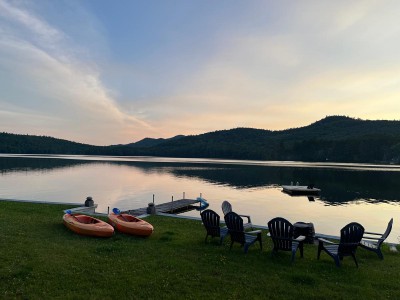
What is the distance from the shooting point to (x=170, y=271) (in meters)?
8.50

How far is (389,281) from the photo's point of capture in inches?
332

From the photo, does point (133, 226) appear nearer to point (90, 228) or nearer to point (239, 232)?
point (90, 228)

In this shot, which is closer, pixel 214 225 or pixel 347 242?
pixel 347 242

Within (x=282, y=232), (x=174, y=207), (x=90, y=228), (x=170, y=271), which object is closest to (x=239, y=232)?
(x=282, y=232)

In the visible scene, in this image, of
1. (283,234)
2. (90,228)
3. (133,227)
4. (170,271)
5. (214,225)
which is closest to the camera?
(170,271)

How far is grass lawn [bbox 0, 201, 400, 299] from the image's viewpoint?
24.0 ft

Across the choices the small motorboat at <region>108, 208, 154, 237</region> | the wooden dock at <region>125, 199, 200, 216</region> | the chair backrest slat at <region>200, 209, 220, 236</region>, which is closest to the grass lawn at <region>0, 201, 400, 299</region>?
the small motorboat at <region>108, 208, 154, 237</region>

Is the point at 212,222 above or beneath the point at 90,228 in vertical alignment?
above

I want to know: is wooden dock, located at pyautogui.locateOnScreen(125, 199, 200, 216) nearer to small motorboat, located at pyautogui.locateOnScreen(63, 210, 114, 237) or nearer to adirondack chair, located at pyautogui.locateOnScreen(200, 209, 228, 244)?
small motorboat, located at pyautogui.locateOnScreen(63, 210, 114, 237)

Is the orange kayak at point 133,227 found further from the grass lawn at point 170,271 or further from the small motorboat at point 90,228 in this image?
the small motorboat at point 90,228

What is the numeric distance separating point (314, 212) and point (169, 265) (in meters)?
29.9

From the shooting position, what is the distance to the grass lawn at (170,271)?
24.0ft

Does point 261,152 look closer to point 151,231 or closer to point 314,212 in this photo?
point 314,212

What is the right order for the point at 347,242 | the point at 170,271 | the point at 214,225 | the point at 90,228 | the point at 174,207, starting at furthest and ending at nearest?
1. the point at 174,207
2. the point at 90,228
3. the point at 214,225
4. the point at 347,242
5. the point at 170,271
